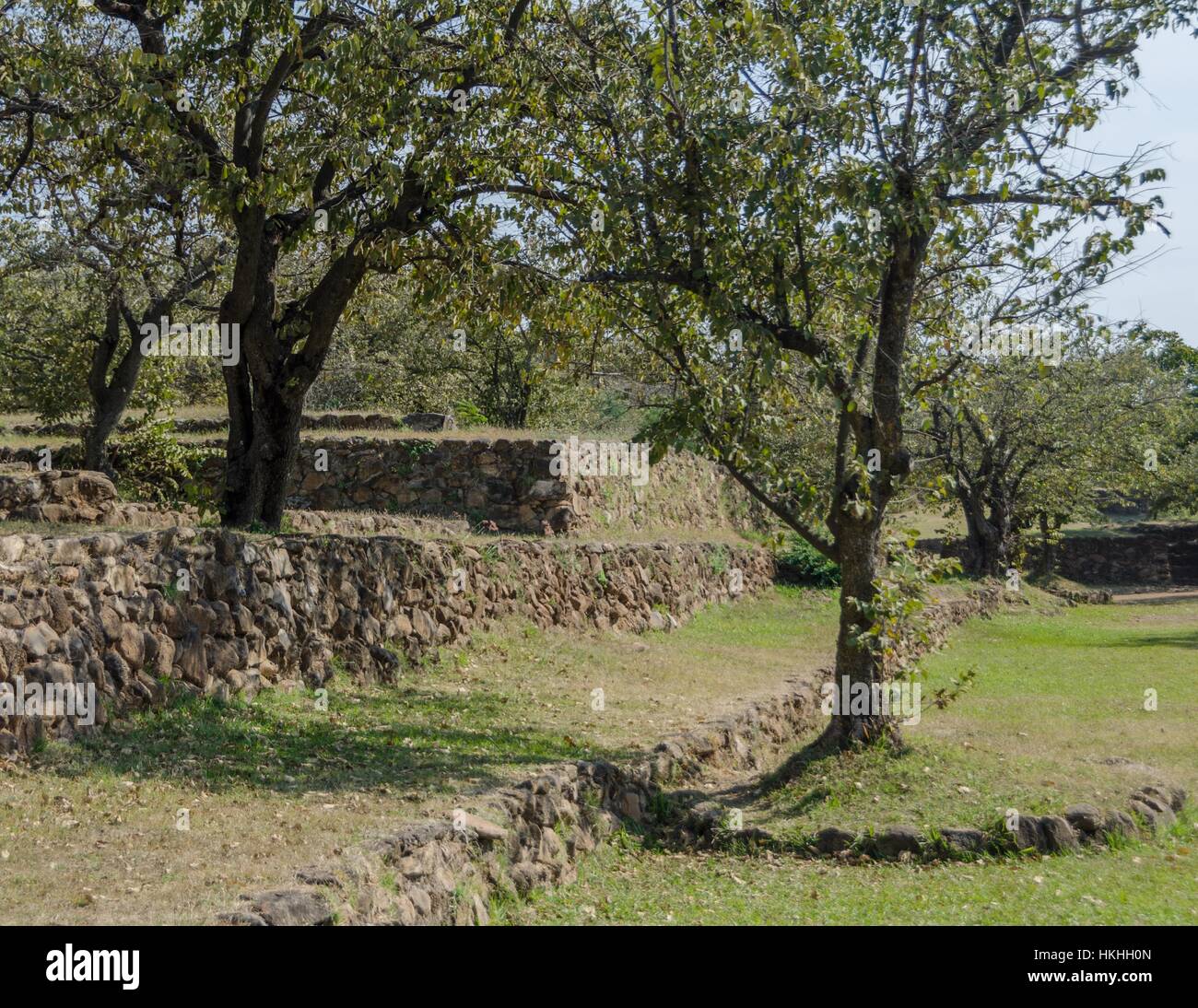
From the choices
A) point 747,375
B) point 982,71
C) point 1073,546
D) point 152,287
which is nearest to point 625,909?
point 747,375

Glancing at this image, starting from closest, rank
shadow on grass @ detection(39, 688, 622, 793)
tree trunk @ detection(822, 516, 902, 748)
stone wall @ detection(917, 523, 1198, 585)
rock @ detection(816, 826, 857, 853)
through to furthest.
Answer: shadow on grass @ detection(39, 688, 622, 793), rock @ detection(816, 826, 857, 853), tree trunk @ detection(822, 516, 902, 748), stone wall @ detection(917, 523, 1198, 585)

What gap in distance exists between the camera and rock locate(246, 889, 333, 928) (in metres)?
4.88

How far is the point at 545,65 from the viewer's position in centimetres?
1033

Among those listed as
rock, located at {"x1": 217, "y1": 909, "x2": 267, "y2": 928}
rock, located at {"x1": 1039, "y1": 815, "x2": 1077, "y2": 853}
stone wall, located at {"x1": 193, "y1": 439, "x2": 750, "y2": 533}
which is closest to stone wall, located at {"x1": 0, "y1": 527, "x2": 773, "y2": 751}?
rock, located at {"x1": 217, "y1": 909, "x2": 267, "y2": 928}

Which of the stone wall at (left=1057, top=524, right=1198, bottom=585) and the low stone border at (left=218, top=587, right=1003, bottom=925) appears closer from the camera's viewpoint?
the low stone border at (left=218, top=587, right=1003, bottom=925)

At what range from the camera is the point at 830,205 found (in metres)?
9.11

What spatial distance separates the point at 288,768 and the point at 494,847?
1808 mm
